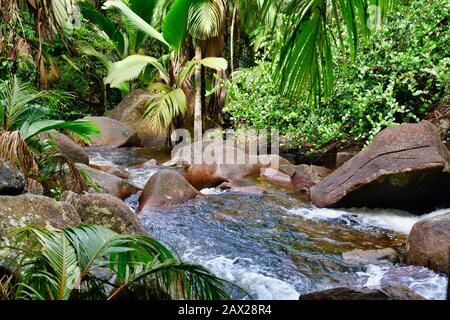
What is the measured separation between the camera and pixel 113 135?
12625 mm

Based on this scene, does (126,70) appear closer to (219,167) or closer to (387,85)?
(219,167)

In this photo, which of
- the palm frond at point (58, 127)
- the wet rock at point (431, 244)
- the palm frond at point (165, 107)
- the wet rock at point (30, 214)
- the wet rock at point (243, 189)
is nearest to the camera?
the wet rock at point (30, 214)

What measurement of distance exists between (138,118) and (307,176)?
8.21 metres

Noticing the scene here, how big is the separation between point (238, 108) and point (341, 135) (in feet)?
8.52

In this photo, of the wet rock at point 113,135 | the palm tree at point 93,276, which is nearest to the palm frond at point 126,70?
the wet rock at point 113,135

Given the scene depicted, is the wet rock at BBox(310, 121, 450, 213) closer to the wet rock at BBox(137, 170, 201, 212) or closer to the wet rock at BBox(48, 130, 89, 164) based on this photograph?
the wet rock at BBox(137, 170, 201, 212)

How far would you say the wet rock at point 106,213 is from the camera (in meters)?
4.35

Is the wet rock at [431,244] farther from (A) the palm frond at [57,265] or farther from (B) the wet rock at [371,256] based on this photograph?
(A) the palm frond at [57,265]

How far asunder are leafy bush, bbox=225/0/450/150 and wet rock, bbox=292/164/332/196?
0.50 metres

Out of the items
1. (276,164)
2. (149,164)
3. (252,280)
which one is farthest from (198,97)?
(252,280)

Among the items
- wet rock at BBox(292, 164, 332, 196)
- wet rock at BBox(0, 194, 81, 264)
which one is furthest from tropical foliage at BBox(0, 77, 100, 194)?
wet rock at BBox(292, 164, 332, 196)

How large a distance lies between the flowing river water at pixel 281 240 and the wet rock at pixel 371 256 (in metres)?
0.10
